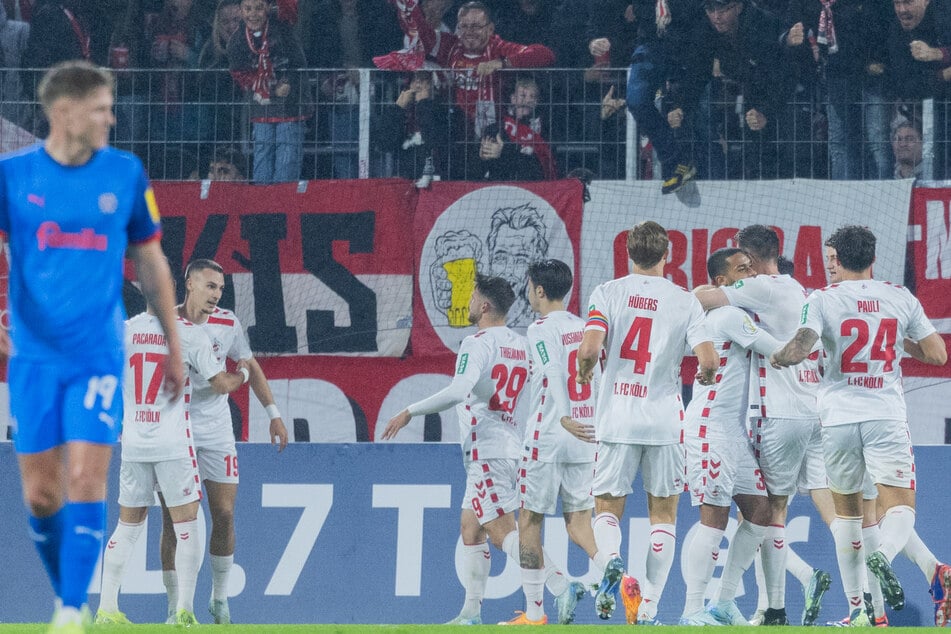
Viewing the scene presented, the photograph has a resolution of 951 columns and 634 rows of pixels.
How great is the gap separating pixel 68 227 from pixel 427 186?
7.32 m

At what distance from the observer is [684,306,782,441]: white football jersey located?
7754 mm

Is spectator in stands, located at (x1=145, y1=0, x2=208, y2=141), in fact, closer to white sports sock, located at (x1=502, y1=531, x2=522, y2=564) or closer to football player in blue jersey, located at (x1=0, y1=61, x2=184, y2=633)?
white sports sock, located at (x1=502, y1=531, x2=522, y2=564)

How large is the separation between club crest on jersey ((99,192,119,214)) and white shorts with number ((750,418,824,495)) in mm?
4713

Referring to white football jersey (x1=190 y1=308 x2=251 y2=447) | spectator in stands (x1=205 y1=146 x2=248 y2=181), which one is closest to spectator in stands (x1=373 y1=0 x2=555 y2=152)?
spectator in stands (x1=205 y1=146 x2=248 y2=181)

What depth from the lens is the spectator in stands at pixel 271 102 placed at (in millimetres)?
11500

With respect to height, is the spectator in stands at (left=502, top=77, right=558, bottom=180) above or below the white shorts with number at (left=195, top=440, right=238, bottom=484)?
above

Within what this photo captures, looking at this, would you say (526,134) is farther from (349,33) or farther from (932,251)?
(932,251)

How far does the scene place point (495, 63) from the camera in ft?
37.7

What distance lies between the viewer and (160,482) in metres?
8.21

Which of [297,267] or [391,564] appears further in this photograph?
[297,267]

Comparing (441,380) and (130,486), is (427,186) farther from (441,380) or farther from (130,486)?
(130,486)

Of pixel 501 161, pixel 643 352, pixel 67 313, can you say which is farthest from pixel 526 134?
pixel 67 313

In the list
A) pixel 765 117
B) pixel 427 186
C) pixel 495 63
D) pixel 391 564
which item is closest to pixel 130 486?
pixel 391 564

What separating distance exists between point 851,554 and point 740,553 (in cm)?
61
